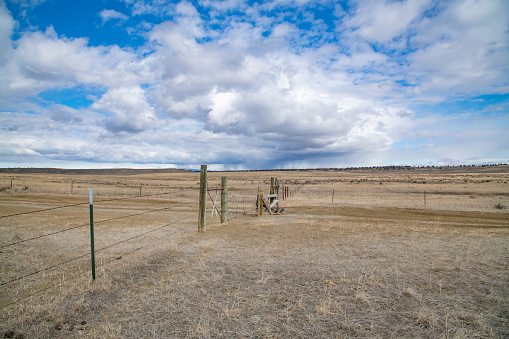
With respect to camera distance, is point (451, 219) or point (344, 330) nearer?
point (344, 330)

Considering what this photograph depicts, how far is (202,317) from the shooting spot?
5000 mm

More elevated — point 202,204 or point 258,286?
point 202,204

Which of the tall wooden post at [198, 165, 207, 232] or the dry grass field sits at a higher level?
the tall wooden post at [198, 165, 207, 232]

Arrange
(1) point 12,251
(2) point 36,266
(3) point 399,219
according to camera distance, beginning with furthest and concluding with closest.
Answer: (3) point 399,219, (1) point 12,251, (2) point 36,266

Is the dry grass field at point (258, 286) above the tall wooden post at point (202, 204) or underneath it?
underneath

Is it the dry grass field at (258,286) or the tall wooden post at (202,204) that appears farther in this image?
the tall wooden post at (202,204)

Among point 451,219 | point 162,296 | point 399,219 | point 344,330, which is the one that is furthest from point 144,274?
point 451,219

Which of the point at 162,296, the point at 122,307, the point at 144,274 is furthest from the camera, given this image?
the point at 144,274

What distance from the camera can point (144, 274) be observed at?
279 inches

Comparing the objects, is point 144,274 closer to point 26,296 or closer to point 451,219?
point 26,296

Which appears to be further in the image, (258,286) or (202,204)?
(202,204)

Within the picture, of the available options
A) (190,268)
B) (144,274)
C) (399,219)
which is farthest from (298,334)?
(399,219)

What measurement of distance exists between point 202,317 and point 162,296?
4.00ft

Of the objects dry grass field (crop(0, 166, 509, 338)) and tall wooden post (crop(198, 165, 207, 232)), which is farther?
tall wooden post (crop(198, 165, 207, 232))
